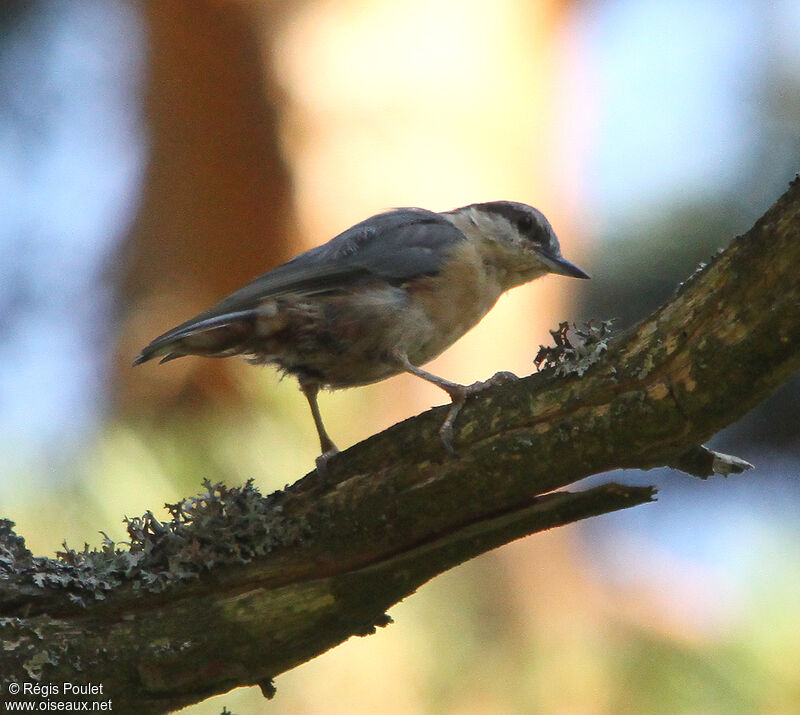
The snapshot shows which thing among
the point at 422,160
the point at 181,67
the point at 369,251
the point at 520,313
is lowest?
the point at 369,251

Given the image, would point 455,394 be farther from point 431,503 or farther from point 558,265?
point 558,265

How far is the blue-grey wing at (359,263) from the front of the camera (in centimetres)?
295

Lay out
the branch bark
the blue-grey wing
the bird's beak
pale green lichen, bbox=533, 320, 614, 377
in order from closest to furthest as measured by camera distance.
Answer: the branch bark → pale green lichen, bbox=533, 320, 614, 377 → the blue-grey wing → the bird's beak

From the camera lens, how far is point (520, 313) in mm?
4434

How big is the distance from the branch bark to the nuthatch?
1.83ft

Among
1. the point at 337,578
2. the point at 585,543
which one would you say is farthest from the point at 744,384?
the point at 585,543

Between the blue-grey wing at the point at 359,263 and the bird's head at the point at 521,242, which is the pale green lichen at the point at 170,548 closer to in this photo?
the blue-grey wing at the point at 359,263

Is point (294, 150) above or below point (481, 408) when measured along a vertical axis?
above

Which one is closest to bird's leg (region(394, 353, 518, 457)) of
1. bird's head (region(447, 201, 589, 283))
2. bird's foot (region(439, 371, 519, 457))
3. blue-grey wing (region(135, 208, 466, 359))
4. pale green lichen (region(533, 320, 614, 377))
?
bird's foot (region(439, 371, 519, 457))

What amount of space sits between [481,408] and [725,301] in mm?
634

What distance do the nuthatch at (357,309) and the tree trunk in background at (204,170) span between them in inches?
46.9

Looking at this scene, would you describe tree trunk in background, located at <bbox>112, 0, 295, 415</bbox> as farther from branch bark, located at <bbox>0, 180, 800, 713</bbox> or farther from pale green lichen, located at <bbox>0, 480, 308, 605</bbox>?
branch bark, located at <bbox>0, 180, 800, 713</bbox>

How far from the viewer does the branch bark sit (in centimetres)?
205

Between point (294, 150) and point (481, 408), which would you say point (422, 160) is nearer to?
point (294, 150)
